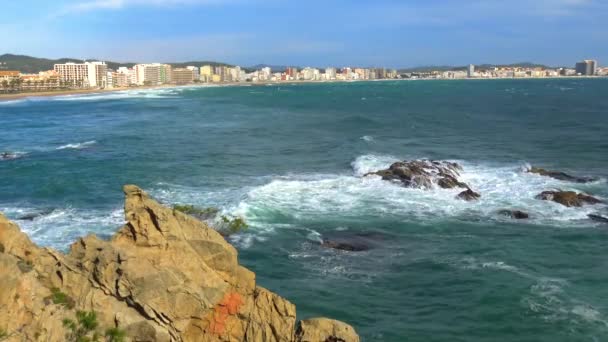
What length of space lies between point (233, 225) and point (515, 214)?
1499cm

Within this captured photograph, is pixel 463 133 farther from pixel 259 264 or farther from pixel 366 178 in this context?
pixel 259 264

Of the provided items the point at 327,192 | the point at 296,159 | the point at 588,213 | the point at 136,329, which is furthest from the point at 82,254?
the point at 296,159

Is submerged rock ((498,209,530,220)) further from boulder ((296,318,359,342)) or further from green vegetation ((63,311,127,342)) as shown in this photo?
green vegetation ((63,311,127,342))

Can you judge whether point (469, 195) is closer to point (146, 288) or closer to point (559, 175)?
point (559, 175)

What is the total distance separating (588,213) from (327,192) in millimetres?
15084

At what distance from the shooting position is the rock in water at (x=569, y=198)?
33719 millimetres

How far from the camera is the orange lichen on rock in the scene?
41.3ft

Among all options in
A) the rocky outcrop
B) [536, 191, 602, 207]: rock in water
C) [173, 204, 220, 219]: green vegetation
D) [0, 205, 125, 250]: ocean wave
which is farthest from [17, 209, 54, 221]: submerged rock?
[536, 191, 602, 207]: rock in water

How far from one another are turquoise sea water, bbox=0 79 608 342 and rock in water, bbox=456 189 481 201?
0.63 metres

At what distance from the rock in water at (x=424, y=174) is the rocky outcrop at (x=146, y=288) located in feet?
85.9

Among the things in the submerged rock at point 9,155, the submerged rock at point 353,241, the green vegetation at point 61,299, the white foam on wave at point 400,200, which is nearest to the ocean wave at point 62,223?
the white foam on wave at point 400,200

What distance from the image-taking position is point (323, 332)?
13484mm

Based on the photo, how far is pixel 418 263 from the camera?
24.1 meters

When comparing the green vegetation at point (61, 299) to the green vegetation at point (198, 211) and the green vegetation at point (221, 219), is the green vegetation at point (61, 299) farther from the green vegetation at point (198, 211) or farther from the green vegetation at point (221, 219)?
Answer: the green vegetation at point (198, 211)
